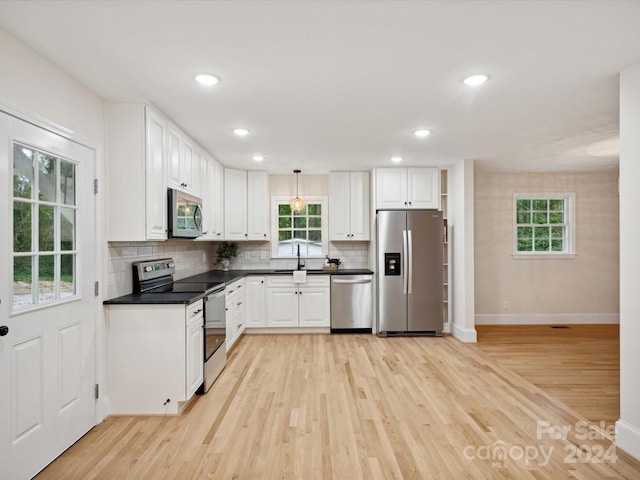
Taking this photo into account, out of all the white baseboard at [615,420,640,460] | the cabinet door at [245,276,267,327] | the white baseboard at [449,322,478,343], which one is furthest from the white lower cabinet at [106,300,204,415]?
the white baseboard at [449,322,478,343]

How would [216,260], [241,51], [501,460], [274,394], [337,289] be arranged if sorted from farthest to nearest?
[216,260]
[337,289]
[274,394]
[501,460]
[241,51]

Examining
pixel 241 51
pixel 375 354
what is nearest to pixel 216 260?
pixel 375 354

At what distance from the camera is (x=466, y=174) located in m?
4.93

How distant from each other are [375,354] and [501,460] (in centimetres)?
218

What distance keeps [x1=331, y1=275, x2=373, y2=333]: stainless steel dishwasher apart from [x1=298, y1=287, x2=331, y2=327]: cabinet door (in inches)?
3.5

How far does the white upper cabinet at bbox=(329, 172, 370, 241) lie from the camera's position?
5.68 meters

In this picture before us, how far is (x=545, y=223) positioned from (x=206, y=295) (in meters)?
5.49

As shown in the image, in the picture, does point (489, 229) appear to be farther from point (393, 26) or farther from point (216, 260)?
point (393, 26)

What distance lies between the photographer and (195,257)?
5.11 metres

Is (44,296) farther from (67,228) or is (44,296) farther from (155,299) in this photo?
(155,299)

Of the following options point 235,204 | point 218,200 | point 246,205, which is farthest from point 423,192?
point 218,200

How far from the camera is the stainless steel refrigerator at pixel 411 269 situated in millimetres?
5137

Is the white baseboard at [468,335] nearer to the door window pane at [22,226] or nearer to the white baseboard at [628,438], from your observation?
the white baseboard at [628,438]

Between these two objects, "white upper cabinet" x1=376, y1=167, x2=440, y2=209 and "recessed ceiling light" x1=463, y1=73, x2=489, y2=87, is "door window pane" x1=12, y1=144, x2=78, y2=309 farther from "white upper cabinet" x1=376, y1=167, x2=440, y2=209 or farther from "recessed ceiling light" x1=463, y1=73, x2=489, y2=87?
"white upper cabinet" x1=376, y1=167, x2=440, y2=209
